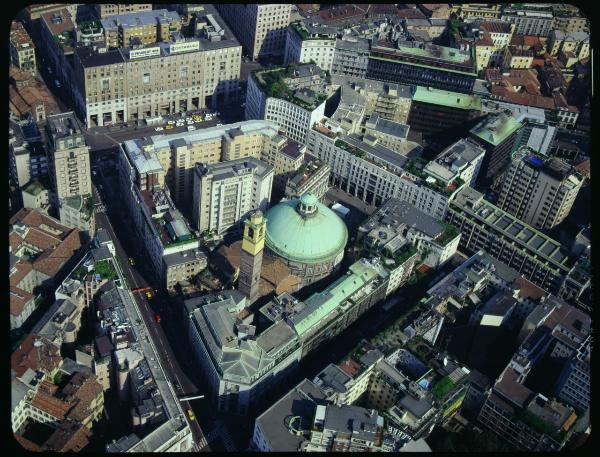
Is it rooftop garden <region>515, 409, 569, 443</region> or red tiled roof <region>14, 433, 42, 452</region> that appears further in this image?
rooftop garden <region>515, 409, 569, 443</region>

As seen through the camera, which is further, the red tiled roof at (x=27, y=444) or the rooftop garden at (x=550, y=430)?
the rooftop garden at (x=550, y=430)

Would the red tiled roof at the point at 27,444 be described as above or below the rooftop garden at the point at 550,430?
below

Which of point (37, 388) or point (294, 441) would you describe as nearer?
point (294, 441)

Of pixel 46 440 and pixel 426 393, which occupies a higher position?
pixel 426 393

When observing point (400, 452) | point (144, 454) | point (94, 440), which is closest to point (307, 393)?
point (400, 452)

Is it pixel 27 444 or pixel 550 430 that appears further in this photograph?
pixel 550 430

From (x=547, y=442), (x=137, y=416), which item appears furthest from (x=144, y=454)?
(x=547, y=442)

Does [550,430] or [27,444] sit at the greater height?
[550,430]

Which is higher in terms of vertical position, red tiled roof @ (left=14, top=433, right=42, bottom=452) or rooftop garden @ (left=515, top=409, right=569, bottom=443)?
rooftop garden @ (left=515, top=409, right=569, bottom=443)

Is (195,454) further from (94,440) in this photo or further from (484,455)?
(484,455)
